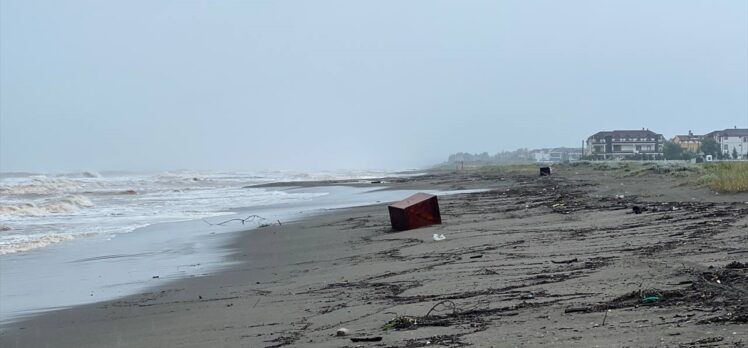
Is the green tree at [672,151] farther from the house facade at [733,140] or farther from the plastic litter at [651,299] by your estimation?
the plastic litter at [651,299]

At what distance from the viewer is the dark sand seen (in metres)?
5.14

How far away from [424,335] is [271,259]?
23.6 ft

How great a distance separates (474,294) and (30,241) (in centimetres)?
1155

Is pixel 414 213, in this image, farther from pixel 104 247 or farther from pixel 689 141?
pixel 689 141

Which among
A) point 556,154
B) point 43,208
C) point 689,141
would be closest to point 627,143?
point 689,141

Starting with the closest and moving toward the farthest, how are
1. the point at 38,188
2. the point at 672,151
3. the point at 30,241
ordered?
the point at 30,241
the point at 38,188
the point at 672,151

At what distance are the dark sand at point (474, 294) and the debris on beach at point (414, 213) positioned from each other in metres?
1.22

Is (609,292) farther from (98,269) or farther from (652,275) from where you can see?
(98,269)

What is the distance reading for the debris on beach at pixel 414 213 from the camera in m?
14.6

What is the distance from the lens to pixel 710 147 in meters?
105

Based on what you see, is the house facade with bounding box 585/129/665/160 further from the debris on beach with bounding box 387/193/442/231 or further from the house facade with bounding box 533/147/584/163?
the debris on beach with bounding box 387/193/442/231

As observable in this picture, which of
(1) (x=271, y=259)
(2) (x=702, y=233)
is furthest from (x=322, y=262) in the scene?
(2) (x=702, y=233)

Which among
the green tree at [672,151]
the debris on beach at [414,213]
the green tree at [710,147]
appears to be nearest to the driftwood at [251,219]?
the debris on beach at [414,213]

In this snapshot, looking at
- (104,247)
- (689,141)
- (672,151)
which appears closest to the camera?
Answer: (104,247)
